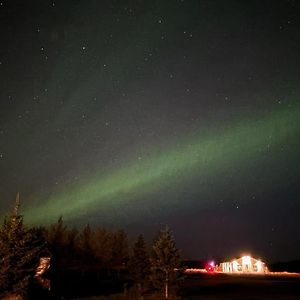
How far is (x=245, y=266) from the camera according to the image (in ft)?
383

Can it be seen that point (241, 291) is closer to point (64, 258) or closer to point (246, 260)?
point (64, 258)

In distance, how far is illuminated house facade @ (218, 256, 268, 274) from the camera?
115 metres

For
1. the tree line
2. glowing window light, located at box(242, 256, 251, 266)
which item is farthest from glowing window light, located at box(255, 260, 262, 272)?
the tree line

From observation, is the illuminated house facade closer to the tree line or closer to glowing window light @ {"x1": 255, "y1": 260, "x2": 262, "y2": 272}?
glowing window light @ {"x1": 255, "y1": 260, "x2": 262, "y2": 272}

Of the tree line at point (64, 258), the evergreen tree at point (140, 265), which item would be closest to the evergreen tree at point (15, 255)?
the tree line at point (64, 258)

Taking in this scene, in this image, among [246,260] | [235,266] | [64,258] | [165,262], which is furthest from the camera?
[235,266]

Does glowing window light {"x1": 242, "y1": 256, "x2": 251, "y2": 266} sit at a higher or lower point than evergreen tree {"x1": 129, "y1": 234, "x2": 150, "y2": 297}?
higher

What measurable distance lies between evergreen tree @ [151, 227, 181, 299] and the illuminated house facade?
264 ft

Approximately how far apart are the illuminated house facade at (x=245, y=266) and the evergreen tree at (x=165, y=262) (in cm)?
8035

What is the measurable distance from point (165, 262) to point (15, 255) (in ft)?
→ 64.4

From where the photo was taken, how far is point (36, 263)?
25.2m

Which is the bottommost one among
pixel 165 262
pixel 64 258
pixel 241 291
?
pixel 241 291

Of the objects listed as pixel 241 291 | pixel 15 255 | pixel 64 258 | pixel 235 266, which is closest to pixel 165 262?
pixel 241 291

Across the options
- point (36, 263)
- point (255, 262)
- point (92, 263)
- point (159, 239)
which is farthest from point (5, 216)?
point (255, 262)
